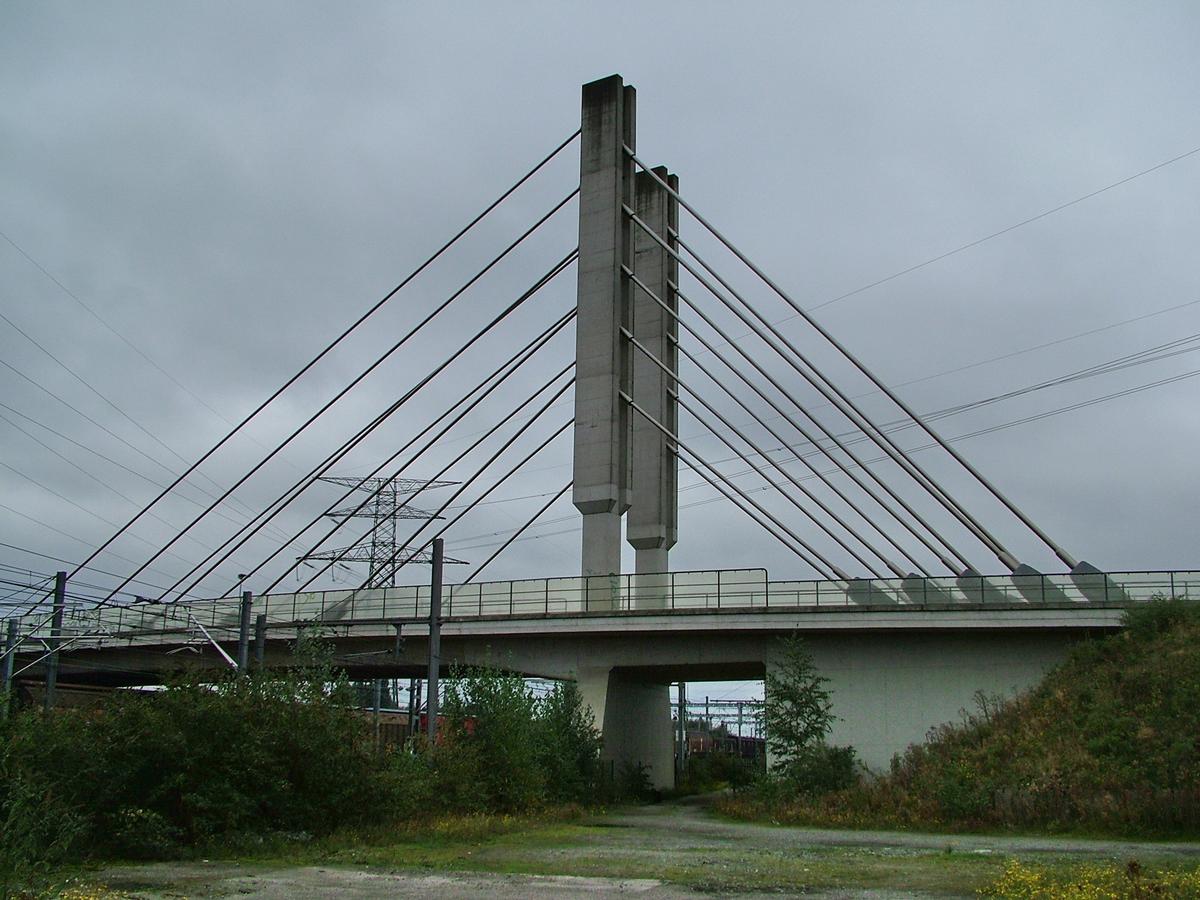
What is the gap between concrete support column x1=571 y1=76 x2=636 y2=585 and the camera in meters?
41.2

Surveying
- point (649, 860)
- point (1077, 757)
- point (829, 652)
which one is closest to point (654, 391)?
point (829, 652)

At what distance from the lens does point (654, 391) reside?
4638 cm

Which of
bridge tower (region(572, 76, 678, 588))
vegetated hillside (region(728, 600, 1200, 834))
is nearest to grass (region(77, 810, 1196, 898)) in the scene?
vegetated hillside (region(728, 600, 1200, 834))

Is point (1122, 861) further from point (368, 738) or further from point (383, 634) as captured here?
point (383, 634)

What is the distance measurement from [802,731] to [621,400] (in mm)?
14715

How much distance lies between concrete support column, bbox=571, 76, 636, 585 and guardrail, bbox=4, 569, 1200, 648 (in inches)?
69.3

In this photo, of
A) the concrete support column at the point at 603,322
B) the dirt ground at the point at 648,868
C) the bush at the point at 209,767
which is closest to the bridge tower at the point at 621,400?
the concrete support column at the point at 603,322

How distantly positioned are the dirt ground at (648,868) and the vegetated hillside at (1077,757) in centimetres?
224

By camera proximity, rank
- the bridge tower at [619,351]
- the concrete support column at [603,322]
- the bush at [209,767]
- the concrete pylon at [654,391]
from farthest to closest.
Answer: the concrete pylon at [654,391] → the bridge tower at [619,351] → the concrete support column at [603,322] → the bush at [209,767]

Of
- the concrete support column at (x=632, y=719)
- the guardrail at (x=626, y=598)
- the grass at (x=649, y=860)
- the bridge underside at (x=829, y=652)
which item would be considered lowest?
the grass at (x=649, y=860)

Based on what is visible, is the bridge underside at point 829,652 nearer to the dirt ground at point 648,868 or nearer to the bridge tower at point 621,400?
the bridge tower at point 621,400

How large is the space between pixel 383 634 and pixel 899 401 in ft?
69.3

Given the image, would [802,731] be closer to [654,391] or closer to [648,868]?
[648,868]

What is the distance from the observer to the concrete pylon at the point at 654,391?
1779 inches
